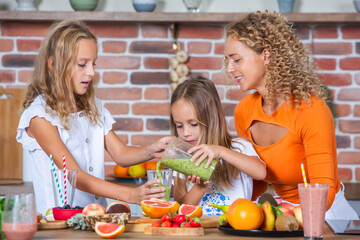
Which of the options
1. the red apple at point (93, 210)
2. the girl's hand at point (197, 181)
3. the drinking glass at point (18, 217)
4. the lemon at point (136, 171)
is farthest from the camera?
the lemon at point (136, 171)

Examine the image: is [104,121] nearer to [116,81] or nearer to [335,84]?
[116,81]

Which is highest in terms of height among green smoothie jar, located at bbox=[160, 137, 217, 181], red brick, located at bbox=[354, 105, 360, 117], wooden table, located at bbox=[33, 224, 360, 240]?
red brick, located at bbox=[354, 105, 360, 117]

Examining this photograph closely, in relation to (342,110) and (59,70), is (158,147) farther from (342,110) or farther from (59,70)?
(342,110)

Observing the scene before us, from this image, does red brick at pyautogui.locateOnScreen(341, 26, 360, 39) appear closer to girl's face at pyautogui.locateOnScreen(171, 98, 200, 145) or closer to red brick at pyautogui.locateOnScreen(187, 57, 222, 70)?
red brick at pyautogui.locateOnScreen(187, 57, 222, 70)

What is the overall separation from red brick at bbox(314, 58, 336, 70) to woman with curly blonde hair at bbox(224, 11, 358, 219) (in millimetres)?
947

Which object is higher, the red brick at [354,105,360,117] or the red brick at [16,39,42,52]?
the red brick at [16,39,42,52]

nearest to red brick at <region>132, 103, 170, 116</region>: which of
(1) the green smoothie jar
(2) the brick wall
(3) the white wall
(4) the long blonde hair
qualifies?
(2) the brick wall

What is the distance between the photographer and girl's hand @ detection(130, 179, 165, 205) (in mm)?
1699

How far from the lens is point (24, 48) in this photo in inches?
124

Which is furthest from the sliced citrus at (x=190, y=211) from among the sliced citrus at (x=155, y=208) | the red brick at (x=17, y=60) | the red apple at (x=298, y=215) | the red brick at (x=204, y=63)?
the red brick at (x=17, y=60)

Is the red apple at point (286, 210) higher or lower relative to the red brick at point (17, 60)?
lower

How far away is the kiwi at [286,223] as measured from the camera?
1.41 meters

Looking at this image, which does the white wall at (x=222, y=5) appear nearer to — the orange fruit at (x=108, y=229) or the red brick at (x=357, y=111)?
the red brick at (x=357, y=111)

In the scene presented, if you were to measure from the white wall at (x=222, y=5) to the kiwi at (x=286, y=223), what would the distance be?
6.27 ft
